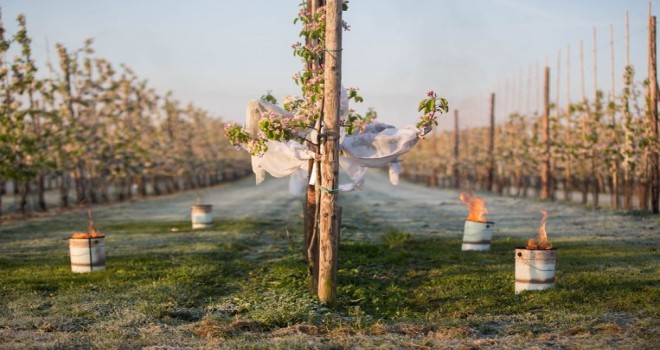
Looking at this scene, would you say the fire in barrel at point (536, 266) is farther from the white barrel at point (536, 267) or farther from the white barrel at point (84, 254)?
the white barrel at point (84, 254)

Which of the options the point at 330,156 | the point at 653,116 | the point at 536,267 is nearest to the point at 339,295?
the point at 330,156

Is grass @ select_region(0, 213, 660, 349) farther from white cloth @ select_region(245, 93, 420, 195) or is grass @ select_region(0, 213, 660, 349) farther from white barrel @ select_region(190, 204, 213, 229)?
white barrel @ select_region(190, 204, 213, 229)

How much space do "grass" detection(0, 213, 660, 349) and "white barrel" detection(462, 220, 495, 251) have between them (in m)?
0.28

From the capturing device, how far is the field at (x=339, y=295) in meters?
8.69

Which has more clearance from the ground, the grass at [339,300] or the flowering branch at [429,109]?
the flowering branch at [429,109]

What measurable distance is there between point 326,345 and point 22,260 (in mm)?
9740

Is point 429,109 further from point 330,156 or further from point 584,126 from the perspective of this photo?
point 584,126

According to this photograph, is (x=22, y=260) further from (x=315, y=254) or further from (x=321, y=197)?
(x=321, y=197)

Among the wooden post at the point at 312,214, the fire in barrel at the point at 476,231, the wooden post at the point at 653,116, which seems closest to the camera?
the wooden post at the point at 312,214

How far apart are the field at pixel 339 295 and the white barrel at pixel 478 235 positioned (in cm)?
38

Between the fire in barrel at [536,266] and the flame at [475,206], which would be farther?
the flame at [475,206]

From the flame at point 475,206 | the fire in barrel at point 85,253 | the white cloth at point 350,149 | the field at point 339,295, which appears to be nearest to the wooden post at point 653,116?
the field at point 339,295

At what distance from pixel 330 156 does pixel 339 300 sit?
2083mm

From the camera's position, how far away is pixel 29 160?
29078mm
